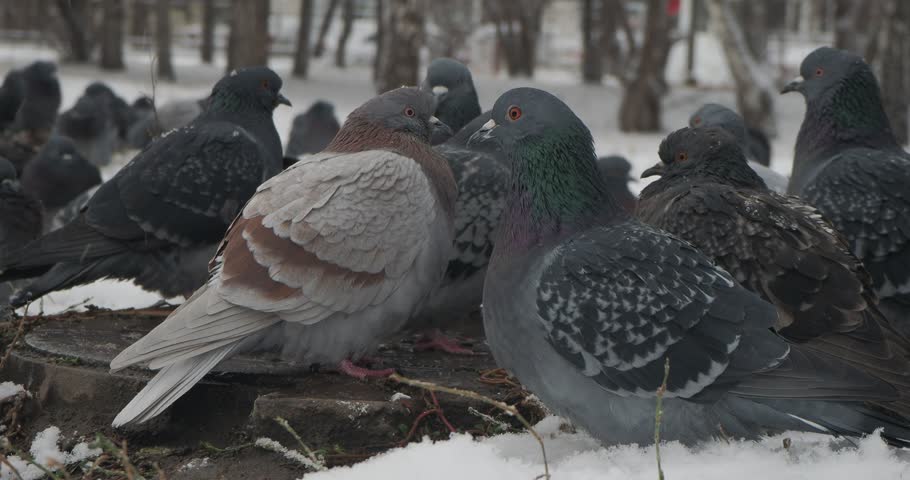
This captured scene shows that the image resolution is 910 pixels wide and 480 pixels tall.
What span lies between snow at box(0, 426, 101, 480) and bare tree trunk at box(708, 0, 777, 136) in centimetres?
1144

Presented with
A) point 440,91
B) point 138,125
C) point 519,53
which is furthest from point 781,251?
point 519,53

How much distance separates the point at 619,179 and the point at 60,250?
3.26m

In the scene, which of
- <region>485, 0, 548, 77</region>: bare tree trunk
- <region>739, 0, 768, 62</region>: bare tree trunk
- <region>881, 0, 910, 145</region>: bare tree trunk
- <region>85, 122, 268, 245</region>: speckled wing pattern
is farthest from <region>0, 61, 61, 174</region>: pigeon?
<region>485, 0, 548, 77</region>: bare tree trunk

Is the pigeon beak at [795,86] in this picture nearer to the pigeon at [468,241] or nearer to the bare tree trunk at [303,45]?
the pigeon at [468,241]

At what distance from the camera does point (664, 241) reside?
305 cm

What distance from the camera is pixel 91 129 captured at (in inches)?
404

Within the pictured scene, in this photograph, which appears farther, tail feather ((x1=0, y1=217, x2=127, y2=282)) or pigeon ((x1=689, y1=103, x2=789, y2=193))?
pigeon ((x1=689, y1=103, x2=789, y2=193))

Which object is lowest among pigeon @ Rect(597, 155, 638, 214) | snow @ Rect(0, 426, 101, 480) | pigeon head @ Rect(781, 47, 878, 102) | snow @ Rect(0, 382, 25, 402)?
snow @ Rect(0, 426, 101, 480)

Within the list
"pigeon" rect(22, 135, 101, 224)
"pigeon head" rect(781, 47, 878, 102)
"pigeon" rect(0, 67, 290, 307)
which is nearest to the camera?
"pigeon" rect(0, 67, 290, 307)

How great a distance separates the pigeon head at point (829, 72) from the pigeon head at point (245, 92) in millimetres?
2657

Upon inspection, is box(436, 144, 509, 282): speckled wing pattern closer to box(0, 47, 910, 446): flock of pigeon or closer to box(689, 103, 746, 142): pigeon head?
box(0, 47, 910, 446): flock of pigeon

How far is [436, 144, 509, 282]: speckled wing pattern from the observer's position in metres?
4.32

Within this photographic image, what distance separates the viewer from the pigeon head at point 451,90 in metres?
5.30

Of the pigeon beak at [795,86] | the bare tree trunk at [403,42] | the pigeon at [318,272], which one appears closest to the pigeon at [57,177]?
the bare tree trunk at [403,42]
